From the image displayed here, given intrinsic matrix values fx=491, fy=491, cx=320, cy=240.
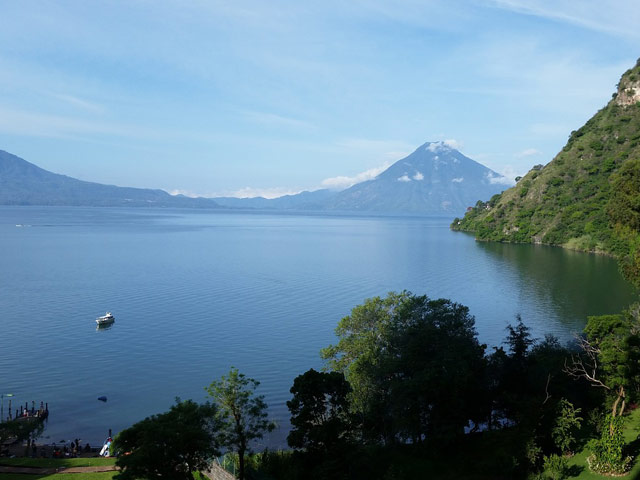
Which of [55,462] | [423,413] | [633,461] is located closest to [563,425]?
[633,461]

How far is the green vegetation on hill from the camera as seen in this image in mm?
143125

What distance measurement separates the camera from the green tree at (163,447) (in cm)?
2303

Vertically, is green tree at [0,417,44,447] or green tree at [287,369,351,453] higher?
green tree at [287,369,351,453]

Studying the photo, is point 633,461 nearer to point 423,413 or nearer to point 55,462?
point 423,413

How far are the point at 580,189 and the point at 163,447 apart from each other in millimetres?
167668

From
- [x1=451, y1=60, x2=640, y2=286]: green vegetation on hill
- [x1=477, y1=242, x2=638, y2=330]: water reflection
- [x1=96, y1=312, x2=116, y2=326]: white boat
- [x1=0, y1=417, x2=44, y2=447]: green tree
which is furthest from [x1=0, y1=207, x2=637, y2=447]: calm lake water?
[x1=451, y1=60, x2=640, y2=286]: green vegetation on hill

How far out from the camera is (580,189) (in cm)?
16075

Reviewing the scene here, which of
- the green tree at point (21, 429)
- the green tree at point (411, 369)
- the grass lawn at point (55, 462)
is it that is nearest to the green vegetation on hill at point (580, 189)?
the green tree at point (411, 369)

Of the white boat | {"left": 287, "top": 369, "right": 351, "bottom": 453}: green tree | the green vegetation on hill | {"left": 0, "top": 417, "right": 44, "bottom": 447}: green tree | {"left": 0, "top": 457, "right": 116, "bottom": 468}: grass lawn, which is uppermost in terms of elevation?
the green vegetation on hill

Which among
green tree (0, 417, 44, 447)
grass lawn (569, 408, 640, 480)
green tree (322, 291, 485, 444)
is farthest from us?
green tree (0, 417, 44, 447)

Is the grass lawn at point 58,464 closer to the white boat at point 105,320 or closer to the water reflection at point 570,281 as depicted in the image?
the white boat at point 105,320

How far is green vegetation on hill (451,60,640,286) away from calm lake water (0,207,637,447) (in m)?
11.6

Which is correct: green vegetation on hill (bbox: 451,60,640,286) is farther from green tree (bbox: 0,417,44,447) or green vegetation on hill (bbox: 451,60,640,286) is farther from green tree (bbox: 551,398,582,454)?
green tree (bbox: 0,417,44,447)

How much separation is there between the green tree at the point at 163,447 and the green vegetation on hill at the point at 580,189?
4880 inches
